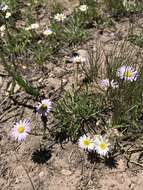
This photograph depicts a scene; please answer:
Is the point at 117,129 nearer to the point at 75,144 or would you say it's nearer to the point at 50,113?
the point at 75,144

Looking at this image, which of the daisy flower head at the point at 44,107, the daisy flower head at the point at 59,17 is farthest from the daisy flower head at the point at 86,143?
the daisy flower head at the point at 59,17

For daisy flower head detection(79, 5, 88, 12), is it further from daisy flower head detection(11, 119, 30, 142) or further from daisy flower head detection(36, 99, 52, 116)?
daisy flower head detection(11, 119, 30, 142)

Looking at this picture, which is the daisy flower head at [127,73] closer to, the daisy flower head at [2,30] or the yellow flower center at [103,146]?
the yellow flower center at [103,146]

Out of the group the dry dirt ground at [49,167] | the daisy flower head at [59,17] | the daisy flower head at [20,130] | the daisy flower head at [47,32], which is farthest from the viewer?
the daisy flower head at [59,17]

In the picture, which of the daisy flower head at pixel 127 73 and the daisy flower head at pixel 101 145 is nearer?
the daisy flower head at pixel 101 145

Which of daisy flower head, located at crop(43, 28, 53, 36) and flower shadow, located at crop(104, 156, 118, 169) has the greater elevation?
daisy flower head, located at crop(43, 28, 53, 36)

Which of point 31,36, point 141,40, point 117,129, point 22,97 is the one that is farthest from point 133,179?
point 31,36

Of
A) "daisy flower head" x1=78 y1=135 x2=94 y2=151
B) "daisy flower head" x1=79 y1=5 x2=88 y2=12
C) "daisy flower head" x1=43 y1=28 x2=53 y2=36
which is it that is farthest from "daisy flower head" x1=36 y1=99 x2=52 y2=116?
"daisy flower head" x1=79 y1=5 x2=88 y2=12

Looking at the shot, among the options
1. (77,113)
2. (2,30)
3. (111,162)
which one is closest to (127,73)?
(77,113)
